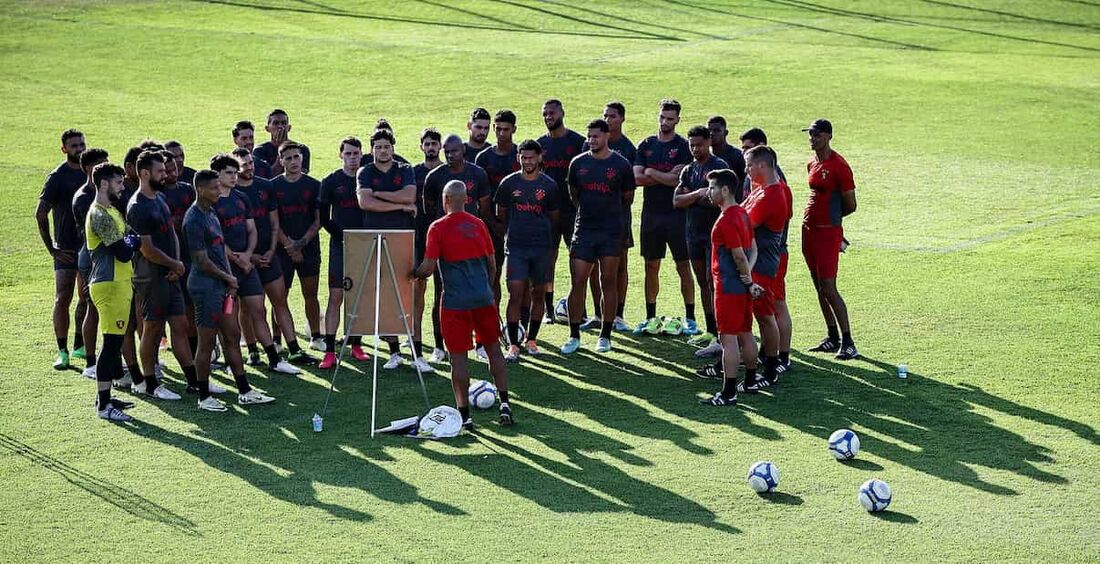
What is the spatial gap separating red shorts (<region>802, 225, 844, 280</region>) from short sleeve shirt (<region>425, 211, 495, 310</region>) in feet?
13.1

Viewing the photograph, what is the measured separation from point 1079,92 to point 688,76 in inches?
363

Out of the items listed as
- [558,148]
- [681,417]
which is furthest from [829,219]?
[558,148]

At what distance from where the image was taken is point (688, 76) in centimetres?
3184

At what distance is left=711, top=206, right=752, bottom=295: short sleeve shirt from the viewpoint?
11.4 metres

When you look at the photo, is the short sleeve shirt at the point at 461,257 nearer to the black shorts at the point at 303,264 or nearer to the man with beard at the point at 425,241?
the man with beard at the point at 425,241

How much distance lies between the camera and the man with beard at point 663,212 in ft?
45.9

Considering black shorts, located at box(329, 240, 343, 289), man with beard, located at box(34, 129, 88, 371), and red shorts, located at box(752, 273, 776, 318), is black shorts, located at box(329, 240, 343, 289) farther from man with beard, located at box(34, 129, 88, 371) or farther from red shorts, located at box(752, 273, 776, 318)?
red shorts, located at box(752, 273, 776, 318)

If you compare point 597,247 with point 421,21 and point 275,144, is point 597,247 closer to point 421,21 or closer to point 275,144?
point 275,144

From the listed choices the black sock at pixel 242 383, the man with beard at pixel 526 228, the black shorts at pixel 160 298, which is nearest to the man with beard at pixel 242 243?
the black shorts at pixel 160 298

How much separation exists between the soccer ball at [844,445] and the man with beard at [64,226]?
24.9 ft

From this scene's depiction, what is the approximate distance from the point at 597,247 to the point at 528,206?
992 mm

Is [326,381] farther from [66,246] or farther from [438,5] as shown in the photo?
[438,5]

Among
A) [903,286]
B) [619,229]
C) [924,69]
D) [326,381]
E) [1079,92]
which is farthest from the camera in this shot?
[924,69]

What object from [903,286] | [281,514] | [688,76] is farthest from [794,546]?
[688,76]
